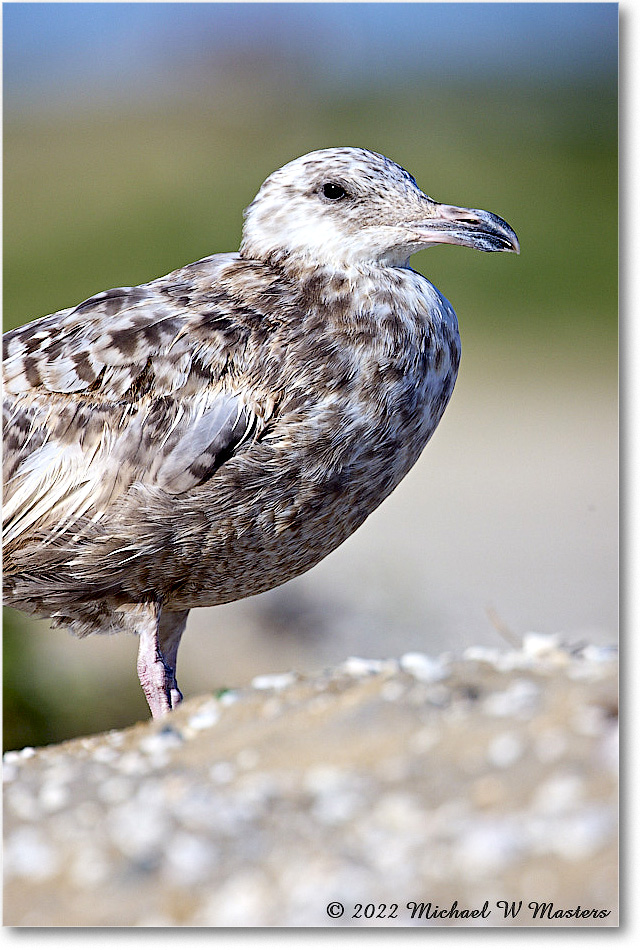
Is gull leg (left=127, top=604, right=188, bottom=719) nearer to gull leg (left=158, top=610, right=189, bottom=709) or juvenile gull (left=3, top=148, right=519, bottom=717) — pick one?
juvenile gull (left=3, top=148, right=519, bottom=717)

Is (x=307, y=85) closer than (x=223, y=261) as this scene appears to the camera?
No

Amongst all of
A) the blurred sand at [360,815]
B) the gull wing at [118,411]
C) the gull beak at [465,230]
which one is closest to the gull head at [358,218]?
the gull beak at [465,230]

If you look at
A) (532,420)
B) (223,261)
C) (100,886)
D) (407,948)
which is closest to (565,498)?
(532,420)

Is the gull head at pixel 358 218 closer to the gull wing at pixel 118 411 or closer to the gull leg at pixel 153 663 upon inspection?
the gull wing at pixel 118 411

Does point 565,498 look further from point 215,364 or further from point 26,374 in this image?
point 26,374

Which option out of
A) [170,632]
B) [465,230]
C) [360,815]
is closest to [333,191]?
[465,230]

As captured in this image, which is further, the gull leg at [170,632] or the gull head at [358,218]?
the gull leg at [170,632]

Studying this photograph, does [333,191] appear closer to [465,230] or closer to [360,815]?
[465,230]
